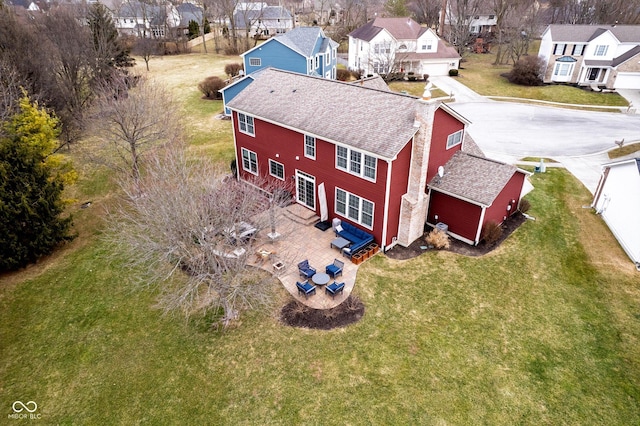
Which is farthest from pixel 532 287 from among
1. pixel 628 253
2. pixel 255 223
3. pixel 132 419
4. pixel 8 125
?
pixel 8 125

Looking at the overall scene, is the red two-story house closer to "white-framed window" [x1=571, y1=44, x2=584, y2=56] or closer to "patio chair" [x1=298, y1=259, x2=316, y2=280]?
"patio chair" [x1=298, y1=259, x2=316, y2=280]

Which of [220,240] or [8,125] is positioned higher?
[8,125]

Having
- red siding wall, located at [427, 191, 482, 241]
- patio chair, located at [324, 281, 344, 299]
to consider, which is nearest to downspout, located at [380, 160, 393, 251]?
red siding wall, located at [427, 191, 482, 241]

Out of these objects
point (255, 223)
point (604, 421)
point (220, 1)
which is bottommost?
point (604, 421)

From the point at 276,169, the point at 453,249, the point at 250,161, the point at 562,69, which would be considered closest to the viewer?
the point at 453,249

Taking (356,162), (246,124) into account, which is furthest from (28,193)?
(356,162)

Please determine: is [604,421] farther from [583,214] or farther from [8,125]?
[8,125]

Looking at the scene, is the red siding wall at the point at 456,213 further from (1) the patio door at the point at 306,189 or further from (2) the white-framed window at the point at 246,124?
(2) the white-framed window at the point at 246,124

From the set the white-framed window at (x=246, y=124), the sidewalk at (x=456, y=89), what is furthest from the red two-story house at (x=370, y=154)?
the sidewalk at (x=456, y=89)

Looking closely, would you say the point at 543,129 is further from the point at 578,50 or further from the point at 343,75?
the point at 343,75
